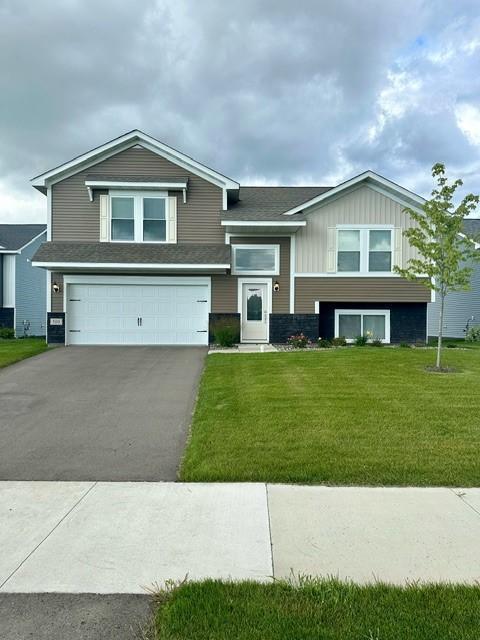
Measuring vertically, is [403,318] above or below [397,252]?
below

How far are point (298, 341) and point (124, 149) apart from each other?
32.0ft

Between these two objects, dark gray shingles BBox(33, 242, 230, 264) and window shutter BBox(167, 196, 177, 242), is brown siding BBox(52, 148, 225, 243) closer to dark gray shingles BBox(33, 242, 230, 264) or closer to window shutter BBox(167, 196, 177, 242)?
window shutter BBox(167, 196, 177, 242)

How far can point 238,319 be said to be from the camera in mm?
17469

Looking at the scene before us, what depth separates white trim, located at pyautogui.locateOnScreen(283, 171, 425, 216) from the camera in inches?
674

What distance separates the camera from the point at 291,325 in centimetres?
1766

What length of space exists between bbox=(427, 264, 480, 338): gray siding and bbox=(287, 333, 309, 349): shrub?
11360 millimetres

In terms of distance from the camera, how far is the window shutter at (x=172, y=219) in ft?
57.8

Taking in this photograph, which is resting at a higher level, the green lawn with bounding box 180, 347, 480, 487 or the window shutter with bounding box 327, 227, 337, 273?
the window shutter with bounding box 327, 227, 337, 273

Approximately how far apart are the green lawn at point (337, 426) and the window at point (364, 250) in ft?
22.4

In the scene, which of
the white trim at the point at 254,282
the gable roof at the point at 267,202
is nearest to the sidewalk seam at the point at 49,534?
the white trim at the point at 254,282

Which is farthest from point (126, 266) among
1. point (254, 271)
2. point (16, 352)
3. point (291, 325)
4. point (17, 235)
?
point (17, 235)

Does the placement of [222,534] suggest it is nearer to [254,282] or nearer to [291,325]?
[291,325]

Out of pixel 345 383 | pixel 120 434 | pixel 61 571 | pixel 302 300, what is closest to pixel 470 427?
pixel 345 383

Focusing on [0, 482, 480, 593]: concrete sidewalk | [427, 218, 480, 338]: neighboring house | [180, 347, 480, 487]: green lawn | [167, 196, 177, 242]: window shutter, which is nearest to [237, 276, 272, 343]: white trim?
[167, 196, 177, 242]: window shutter
